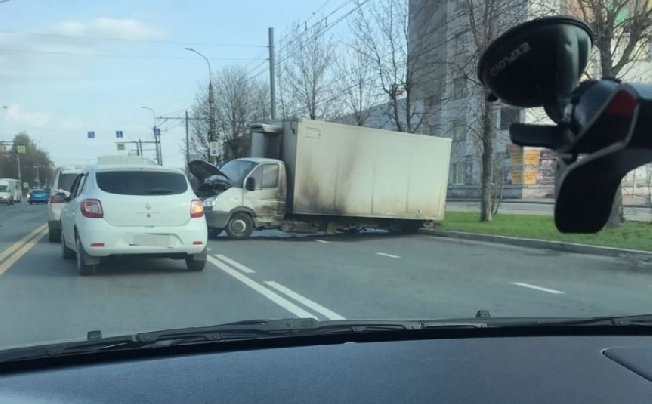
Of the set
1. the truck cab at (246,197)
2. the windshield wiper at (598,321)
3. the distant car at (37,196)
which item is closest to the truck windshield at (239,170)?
the truck cab at (246,197)

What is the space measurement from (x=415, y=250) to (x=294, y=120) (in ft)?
15.4

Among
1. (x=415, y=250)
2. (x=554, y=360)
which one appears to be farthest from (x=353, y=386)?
(x=415, y=250)

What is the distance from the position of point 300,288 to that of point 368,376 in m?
6.95

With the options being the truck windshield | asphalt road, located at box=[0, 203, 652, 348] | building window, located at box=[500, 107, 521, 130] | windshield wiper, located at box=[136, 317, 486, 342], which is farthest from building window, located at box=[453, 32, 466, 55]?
windshield wiper, located at box=[136, 317, 486, 342]

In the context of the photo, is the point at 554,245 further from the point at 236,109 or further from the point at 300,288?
the point at 236,109

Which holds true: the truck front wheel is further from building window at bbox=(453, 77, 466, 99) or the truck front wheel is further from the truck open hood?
building window at bbox=(453, 77, 466, 99)

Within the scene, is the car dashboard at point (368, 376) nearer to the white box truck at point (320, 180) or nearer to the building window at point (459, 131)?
the white box truck at point (320, 180)

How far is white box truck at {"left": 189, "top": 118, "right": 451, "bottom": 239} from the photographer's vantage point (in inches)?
714

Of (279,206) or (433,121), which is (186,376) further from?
(433,121)

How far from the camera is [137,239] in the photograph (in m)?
10.2

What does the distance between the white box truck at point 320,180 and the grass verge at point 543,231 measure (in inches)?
69.6

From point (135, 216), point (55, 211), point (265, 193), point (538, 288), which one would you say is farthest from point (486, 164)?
point (135, 216)

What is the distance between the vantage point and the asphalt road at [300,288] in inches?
299

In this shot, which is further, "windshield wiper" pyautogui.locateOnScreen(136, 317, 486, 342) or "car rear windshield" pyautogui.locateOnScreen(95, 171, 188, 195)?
"car rear windshield" pyautogui.locateOnScreen(95, 171, 188, 195)
